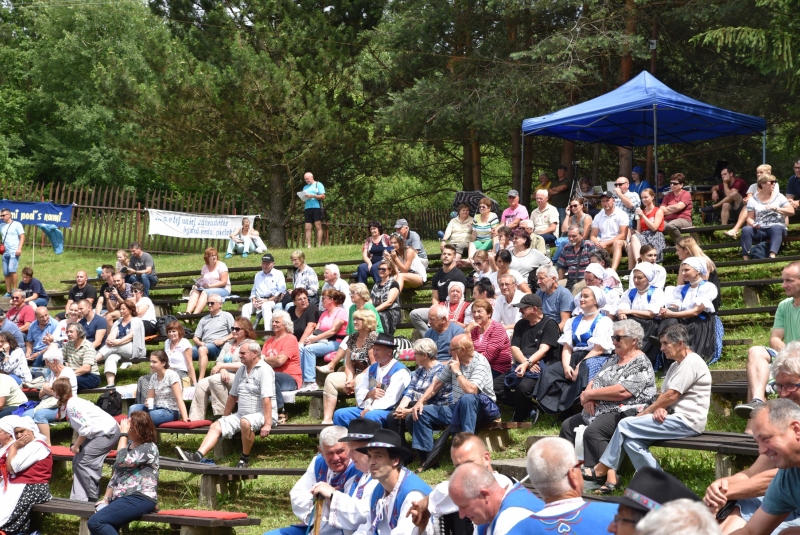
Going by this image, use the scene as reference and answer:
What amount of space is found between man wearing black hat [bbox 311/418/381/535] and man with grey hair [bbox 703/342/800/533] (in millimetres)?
2136

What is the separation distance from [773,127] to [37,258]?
1657cm

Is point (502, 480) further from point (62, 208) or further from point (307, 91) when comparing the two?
point (307, 91)

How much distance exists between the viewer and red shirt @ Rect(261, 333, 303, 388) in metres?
10.3

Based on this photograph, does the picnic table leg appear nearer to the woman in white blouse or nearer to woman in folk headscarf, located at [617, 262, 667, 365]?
the woman in white blouse

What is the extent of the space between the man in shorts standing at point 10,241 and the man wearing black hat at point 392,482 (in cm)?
1347

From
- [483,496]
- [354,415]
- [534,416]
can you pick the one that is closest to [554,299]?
[534,416]

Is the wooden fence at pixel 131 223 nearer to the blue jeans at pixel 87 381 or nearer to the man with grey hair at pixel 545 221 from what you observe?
the man with grey hair at pixel 545 221

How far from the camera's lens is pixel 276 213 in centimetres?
2373

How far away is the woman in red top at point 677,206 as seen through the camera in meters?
14.1

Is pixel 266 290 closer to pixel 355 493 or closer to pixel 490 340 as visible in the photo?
pixel 490 340

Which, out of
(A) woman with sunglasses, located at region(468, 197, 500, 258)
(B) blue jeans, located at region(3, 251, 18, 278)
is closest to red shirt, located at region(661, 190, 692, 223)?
(A) woman with sunglasses, located at region(468, 197, 500, 258)

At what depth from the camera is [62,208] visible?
63.5 ft

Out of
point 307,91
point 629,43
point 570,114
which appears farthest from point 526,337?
point 307,91

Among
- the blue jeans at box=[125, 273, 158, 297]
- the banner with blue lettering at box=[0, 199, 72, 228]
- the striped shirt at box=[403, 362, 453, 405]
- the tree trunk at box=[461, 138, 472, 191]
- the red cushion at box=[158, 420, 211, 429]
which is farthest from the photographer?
the tree trunk at box=[461, 138, 472, 191]
